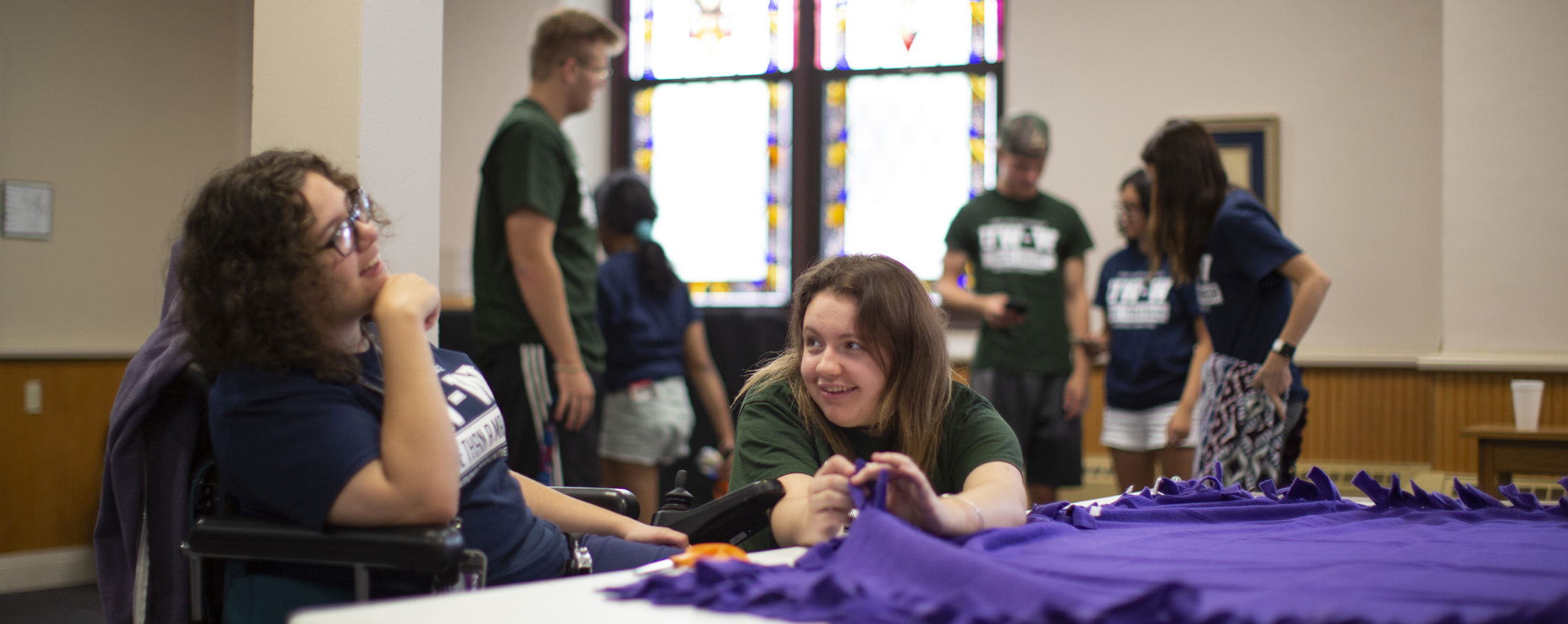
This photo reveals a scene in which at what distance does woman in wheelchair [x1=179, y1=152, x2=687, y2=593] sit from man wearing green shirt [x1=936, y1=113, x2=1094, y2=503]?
7.41 ft

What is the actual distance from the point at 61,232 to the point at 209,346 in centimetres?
327

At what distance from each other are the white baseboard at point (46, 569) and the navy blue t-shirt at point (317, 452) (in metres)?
2.99

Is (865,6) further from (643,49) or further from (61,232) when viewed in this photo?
(61,232)

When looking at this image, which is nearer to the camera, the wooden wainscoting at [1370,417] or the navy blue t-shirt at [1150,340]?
the navy blue t-shirt at [1150,340]

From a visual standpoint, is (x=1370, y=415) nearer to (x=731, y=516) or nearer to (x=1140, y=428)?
(x=1140, y=428)

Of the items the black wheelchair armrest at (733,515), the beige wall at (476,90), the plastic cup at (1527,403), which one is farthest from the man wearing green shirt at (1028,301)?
the beige wall at (476,90)

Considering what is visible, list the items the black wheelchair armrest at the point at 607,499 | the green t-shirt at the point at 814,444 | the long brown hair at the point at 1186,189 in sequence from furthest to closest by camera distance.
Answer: the long brown hair at the point at 1186,189 → the black wheelchair armrest at the point at 607,499 → the green t-shirt at the point at 814,444

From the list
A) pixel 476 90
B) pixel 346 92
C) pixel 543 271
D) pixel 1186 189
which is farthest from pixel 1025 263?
pixel 476 90

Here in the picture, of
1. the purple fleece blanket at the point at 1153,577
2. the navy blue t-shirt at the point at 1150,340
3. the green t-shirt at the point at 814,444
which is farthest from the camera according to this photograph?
the navy blue t-shirt at the point at 1150,340

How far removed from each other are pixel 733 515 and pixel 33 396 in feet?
11.1

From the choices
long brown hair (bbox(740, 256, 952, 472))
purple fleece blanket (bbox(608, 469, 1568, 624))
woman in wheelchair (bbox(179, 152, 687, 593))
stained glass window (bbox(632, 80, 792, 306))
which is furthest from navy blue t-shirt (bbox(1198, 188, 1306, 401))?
stained glass window (bbox(632, 80, 792, 306))

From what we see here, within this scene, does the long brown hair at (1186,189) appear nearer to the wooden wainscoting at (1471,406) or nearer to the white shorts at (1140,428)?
the white shorts at (1140,428)

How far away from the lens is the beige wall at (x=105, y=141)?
11.8 feet

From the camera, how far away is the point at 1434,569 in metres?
0.97
